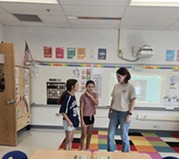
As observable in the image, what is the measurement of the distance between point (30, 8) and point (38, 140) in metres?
2.60

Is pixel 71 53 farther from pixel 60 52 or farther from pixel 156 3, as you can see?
pixel 156 3

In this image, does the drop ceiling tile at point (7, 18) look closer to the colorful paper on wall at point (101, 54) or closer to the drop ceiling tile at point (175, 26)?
the colorful paper on wall at point (101, 54)

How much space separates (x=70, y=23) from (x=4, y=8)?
1313mm

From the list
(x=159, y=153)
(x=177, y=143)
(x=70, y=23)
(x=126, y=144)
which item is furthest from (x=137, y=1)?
(x=177, y=143)

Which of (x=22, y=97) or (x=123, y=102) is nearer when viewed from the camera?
(x=123, y=102)

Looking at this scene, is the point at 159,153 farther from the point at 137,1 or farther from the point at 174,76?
the point at 137,1

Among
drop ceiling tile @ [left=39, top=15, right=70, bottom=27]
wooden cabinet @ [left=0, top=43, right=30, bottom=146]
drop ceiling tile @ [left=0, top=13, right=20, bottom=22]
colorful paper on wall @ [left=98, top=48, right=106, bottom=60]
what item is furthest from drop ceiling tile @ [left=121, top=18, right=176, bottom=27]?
wooden cabinet @ [left=0, top=43, right=30, bottom=146]

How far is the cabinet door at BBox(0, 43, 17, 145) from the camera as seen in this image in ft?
10.3

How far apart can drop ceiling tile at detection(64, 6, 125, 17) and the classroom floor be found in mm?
2536

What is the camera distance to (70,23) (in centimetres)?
365

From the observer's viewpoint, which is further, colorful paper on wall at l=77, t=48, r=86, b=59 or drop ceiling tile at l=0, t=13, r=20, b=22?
colorful paper on wall at l=77, t=48, r=86, b=59

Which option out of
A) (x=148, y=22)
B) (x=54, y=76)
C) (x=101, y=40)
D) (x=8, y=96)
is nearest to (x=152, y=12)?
(x=148, y=22)

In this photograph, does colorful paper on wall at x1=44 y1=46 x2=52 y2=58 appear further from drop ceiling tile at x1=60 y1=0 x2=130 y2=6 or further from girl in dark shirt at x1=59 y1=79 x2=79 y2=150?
girl in dark shirt at x1=59 y1=79 x2=79 y2=150

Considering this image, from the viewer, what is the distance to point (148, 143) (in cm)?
347
